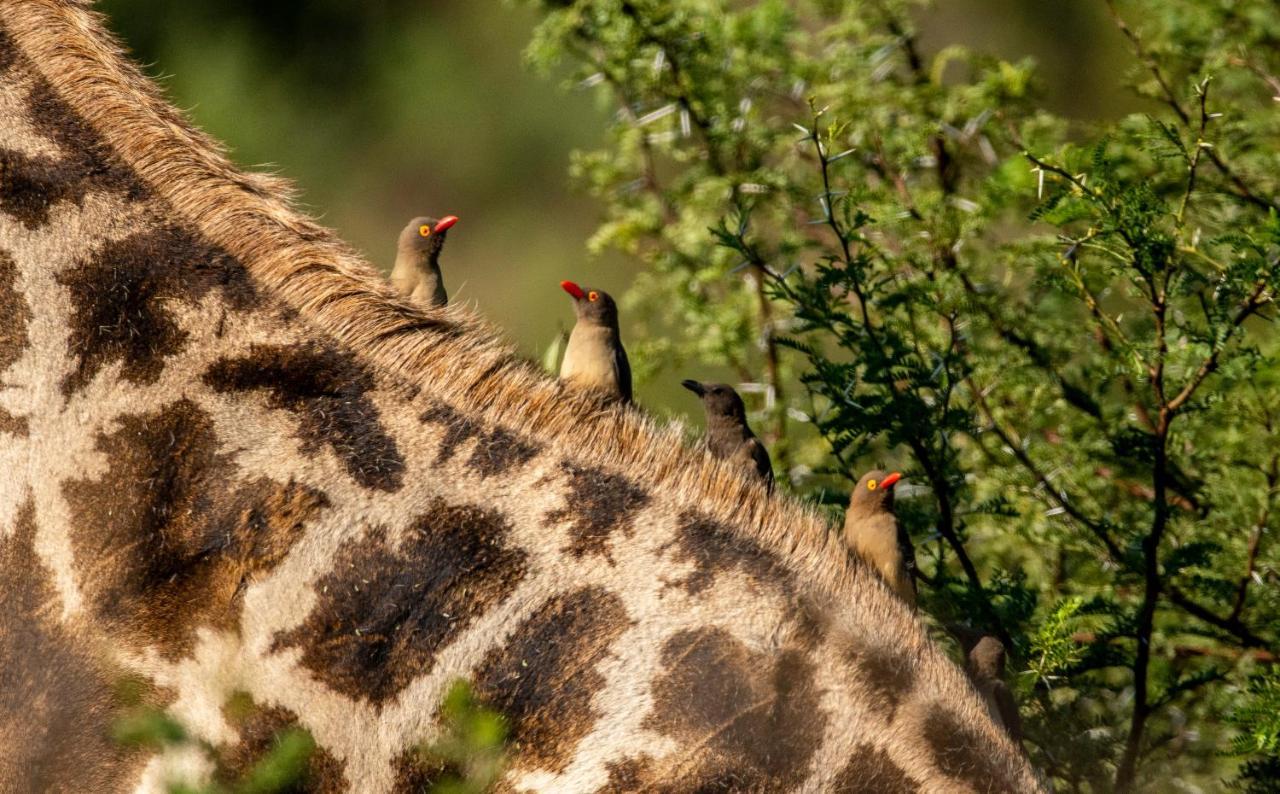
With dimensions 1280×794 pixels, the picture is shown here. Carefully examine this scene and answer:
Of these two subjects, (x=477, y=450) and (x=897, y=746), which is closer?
(x=897, y=746)

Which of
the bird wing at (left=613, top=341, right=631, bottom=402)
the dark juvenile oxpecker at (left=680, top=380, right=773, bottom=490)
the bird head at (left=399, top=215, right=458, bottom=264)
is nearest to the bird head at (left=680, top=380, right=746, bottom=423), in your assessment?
the dark juvenile oxpecker at (left=680, top=380, right=773, bottom=490)

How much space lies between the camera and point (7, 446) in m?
3.37

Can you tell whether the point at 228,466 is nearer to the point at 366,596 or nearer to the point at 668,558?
the point at 366,596

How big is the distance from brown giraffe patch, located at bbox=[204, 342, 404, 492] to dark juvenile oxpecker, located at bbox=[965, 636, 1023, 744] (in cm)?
140

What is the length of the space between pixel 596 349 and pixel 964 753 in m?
1.57

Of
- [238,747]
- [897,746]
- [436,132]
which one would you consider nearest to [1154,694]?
[897,746]

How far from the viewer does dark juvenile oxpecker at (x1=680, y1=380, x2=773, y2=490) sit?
3932 mm

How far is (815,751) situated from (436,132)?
55.5 ft

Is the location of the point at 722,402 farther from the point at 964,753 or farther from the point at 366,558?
the point at 964,753

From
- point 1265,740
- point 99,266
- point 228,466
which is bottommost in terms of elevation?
point 228,466

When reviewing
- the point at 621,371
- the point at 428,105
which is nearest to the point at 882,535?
the point at 621,371

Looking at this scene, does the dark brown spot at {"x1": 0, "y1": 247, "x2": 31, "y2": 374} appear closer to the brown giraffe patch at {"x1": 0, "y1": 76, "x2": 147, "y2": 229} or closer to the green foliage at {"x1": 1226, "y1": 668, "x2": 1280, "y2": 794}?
the brown giraffe patch at {"x1": 0, "y1": 76, "x2": 147, "y2": 229}

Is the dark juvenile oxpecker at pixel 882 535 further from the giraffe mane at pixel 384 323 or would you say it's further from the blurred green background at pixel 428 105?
the blurred green background at pixel 428 105

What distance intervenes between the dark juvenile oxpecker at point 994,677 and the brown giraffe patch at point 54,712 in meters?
1.88
